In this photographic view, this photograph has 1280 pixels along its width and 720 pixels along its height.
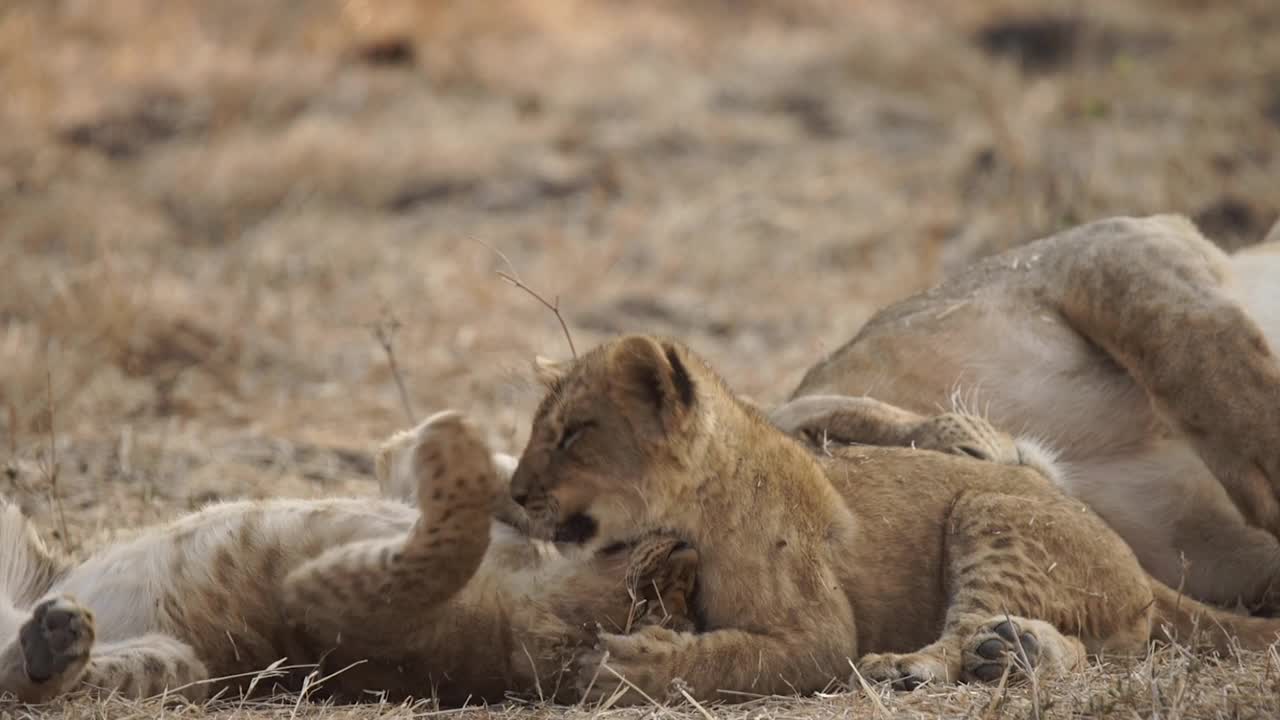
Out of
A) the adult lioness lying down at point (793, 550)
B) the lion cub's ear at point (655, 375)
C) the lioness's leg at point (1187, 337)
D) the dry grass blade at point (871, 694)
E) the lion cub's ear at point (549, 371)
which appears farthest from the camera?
the lioness's leg at point (1187, 337)

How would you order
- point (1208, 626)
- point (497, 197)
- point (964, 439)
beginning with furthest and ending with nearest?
1. point (497, 197)
2. point (964, 439)
3. point (1208, 626)

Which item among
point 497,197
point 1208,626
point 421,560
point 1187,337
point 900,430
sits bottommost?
point 497,197

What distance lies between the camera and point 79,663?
3.27 meters

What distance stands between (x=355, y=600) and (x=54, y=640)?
56 centimetres

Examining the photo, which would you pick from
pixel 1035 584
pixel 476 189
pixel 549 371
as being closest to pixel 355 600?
pixel 549 371

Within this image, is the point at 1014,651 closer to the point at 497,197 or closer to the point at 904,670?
the point at 904,670

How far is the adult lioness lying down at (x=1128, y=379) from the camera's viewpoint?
→ 4.10 m

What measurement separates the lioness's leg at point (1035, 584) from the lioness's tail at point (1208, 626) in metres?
0.11

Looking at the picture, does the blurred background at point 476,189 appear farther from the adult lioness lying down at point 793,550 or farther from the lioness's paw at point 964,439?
the lioness's paw at point 964,439

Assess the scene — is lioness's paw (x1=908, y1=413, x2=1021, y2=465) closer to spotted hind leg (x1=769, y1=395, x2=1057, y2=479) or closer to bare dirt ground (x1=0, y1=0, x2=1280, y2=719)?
spotted hind leg (x1=769, y1=395, x2=1057, y2=479)

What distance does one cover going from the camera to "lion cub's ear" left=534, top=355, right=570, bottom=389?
12.6ft

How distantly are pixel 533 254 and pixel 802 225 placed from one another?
157 centimetres

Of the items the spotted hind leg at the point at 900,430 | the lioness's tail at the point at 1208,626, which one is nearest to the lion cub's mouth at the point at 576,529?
the spotted hind leg at the point at 900,430

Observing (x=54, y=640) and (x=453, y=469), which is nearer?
(x=54, y=640)
